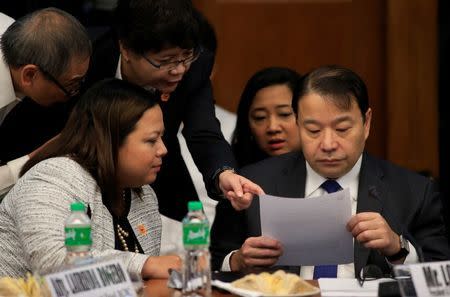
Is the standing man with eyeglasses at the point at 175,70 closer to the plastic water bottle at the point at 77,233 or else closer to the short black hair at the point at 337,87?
the short black hair at the point at 337,87

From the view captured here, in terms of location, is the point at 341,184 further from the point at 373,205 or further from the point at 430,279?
the point at 430,279

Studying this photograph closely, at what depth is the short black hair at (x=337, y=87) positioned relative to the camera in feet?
10.9

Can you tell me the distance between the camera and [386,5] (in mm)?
5270

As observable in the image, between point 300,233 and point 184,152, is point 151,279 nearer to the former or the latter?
point 300,233

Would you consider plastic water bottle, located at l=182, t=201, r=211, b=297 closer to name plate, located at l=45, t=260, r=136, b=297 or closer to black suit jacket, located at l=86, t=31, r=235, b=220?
name plate, located at l=45, t=260, r=136, b=297

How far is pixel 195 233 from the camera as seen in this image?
2635 millimetres

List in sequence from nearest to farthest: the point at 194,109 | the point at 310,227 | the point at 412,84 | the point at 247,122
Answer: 1. the point at 310,227
2. the point at 194,109
3. the point at 247,122
4. the point at 412,84

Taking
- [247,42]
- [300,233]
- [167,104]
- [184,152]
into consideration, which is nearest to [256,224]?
[300,233]

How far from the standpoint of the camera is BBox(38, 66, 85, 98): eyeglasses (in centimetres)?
339

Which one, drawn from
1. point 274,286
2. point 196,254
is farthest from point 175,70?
point 274,286

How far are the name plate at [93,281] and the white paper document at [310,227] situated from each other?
57 centimetres

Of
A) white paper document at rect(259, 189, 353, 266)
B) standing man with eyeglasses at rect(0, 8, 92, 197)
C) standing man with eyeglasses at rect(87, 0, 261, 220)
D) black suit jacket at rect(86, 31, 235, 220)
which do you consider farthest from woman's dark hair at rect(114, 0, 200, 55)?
white paper document at rect(259, 189, 353, 266)

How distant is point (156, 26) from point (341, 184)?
798 mm

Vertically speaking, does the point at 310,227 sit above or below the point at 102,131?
below
